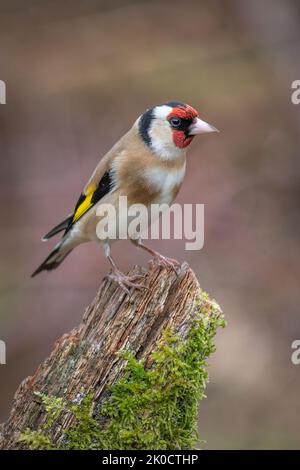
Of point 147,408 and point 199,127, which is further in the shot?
point 199,127

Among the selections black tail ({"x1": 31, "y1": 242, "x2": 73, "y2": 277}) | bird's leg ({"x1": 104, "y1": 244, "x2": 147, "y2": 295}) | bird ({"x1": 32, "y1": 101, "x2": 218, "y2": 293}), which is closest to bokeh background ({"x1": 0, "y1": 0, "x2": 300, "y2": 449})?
black tail ({"x1": 31, "y1": 242, "x2": 73, "y2": 277})

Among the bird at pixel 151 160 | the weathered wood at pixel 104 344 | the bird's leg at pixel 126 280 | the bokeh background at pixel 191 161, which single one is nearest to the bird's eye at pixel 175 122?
the bird at pixel 151 160

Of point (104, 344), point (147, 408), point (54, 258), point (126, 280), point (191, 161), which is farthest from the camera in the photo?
point (191, 161)

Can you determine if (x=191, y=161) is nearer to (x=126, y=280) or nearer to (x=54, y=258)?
(x=54, y=258)

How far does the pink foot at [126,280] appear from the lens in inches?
142

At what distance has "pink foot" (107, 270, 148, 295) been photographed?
3618mm

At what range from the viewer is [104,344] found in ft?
11.1

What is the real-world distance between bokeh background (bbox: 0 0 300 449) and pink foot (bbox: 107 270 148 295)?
3956mm

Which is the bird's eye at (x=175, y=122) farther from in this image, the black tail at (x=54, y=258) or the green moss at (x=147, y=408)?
the green moss at (x=147, y=408)

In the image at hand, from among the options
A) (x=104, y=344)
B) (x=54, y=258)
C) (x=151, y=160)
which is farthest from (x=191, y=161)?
(x=104, y=344)

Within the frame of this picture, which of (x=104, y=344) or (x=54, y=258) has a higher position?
(x=54, y=258)

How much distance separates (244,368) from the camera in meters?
8.30

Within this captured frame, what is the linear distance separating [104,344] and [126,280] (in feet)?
1.45
